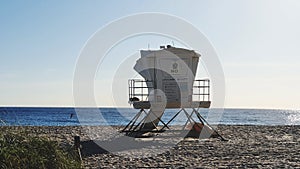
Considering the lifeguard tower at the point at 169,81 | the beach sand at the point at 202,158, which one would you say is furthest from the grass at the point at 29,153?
the lifeguard tower at the point at 169,81

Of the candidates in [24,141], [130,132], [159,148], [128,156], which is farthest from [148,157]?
[130,132]

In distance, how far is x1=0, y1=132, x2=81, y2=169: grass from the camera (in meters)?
9.90

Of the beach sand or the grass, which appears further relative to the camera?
the beach sand

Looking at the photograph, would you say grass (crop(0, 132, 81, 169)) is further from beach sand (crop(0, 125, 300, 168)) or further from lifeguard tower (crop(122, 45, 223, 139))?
lifeguard tower (crop(122, 45, 223, 139))

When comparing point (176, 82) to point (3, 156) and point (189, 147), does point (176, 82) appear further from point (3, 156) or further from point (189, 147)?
point (3, 156)

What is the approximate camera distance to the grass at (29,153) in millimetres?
9898

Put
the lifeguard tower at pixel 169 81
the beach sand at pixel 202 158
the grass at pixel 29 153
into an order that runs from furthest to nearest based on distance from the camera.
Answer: the lifeguard tower at pixel 169 81, the beach sand at pixel 202 158, the grass at pixel 29 153

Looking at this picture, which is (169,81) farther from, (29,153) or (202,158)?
Result: (29,153)

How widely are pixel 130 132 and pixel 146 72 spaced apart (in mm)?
4319

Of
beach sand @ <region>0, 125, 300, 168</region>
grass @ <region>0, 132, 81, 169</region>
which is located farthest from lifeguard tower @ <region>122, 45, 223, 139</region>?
grass @ <region>0, 132, 81, 169</region>

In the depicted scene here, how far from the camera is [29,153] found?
1027 centimetres

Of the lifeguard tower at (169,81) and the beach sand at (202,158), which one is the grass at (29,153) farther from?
the lifeguard tower at (169,81)

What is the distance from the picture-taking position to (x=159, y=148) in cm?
1992

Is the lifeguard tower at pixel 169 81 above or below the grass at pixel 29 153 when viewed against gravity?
above
